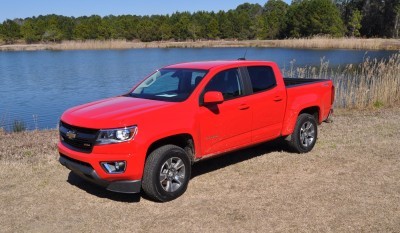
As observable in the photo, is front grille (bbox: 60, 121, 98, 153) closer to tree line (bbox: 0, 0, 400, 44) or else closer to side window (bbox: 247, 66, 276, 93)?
side window (bbox: 247, 66, 276, 93)

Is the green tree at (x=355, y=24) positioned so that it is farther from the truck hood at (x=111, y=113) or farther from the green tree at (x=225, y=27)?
the truck hood at (x=111, y=113)

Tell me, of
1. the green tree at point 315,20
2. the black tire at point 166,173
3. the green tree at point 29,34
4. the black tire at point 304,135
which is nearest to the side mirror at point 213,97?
the black tire at point 166,173

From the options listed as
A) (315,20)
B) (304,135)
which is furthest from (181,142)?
(315,20)

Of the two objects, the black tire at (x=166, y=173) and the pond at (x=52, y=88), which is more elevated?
the black tire at (x=166, y=173)

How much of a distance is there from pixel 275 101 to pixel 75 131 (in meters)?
3.30

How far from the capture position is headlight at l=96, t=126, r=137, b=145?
207 inches

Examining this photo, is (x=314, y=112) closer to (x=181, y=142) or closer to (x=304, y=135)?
(x=304, y=135)

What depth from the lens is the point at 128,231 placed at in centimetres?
495

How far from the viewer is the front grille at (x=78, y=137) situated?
5.37 meters

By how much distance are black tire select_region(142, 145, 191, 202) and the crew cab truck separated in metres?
0.01

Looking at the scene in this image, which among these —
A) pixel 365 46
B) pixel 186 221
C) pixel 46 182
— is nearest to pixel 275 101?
pixel 186 221

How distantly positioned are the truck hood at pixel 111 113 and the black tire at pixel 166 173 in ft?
1.85

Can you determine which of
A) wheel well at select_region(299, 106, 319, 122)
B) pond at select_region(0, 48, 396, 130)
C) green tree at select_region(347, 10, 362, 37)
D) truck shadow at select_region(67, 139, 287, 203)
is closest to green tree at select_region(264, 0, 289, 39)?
green tree at select_region(347, 10, 362, 37)

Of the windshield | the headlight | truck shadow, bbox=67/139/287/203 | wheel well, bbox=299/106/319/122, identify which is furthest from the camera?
wheel well, bbox=299/106/319/122
